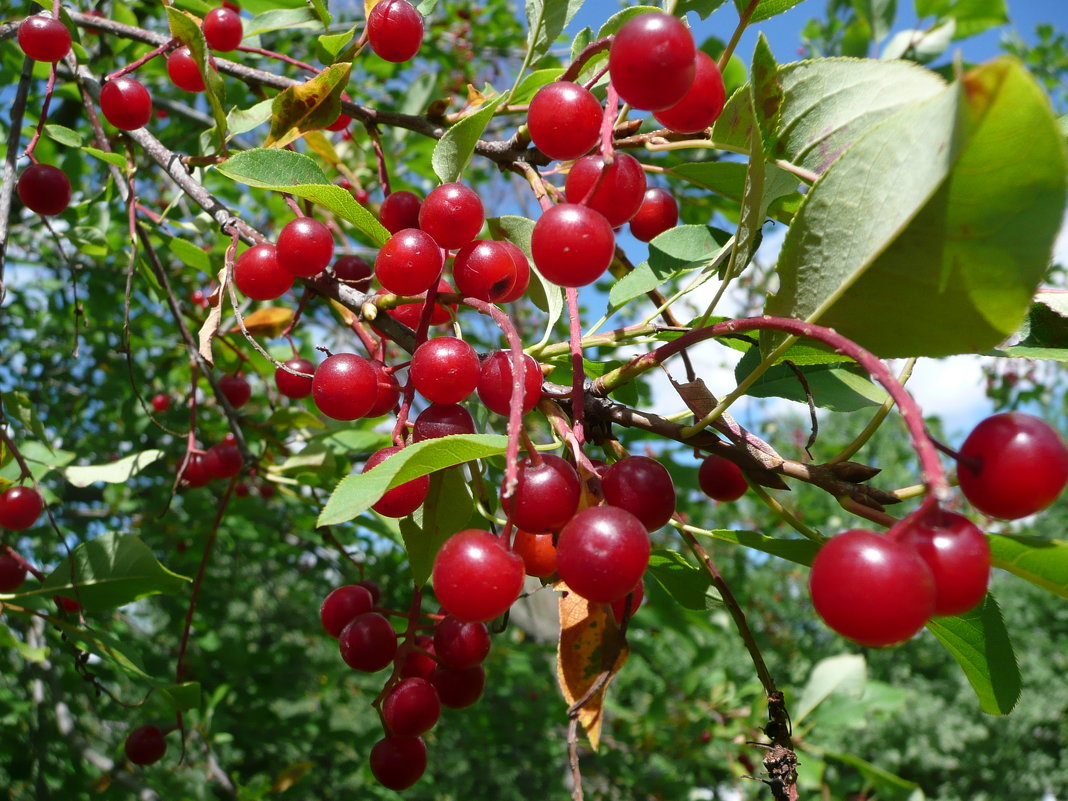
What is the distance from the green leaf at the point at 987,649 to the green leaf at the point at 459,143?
638 mm

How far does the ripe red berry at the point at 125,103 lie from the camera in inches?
47.3

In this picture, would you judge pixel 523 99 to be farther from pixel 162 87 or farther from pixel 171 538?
pixel 171 538

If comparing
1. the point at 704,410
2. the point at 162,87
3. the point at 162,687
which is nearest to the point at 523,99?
the point at 704,410

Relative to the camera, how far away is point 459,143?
0.80 metres

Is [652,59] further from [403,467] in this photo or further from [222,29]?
[222,29]

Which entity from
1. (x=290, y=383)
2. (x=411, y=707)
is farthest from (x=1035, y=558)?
(x=290, y=383)

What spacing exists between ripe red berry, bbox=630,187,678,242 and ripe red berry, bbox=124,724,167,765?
1.51 m

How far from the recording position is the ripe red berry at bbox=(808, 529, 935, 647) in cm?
43

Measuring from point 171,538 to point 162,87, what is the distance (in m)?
1.90

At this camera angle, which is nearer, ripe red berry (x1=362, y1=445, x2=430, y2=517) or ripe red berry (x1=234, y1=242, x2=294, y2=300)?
ripe red berry (x1=362, y1=445, x2=430, y2=517)

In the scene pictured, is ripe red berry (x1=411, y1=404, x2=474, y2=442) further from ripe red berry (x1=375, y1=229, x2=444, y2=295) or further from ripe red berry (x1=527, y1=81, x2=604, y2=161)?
ripe red berry (x1=527, y1=81, x2=604, y2=161)

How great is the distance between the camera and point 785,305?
24.3 inches

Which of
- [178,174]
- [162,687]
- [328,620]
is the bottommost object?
[162,687]

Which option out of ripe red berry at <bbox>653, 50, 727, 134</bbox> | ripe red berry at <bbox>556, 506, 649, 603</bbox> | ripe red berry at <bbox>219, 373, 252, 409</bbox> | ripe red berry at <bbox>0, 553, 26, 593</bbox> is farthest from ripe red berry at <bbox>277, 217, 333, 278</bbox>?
ripe red berry at <bbox>219, 373, 252, 409</bbox>
